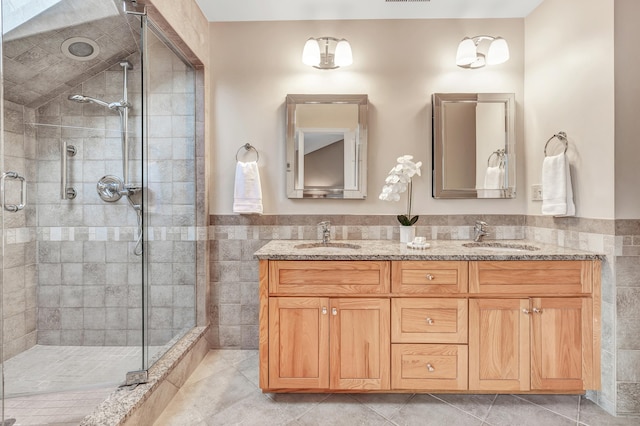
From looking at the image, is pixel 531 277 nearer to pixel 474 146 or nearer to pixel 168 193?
pixel 474 146

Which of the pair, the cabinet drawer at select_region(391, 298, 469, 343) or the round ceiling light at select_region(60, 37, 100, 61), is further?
the cabinet drawer at select_region(391, 298, 469, 343)

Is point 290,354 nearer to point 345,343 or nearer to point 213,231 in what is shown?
point 345,343

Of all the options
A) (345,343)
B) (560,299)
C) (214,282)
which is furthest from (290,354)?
(560,299)

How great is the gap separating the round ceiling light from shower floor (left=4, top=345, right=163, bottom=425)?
1495mm

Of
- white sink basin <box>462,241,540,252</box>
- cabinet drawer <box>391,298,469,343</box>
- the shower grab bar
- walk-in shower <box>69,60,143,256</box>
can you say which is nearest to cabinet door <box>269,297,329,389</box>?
cabinet drawer <box>391,298,469,343</box>

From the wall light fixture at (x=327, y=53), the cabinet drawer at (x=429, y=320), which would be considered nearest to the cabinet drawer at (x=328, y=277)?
the cabinet drawer at (x=429, y=320)

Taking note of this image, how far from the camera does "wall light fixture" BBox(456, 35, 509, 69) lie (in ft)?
7.50

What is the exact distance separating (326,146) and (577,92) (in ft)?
4.95

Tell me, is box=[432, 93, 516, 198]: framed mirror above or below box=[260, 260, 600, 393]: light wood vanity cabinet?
above

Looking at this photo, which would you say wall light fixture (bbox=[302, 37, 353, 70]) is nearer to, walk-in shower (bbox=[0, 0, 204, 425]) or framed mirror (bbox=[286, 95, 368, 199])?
framed mirror (bbox=[286, 95, 368, 199])

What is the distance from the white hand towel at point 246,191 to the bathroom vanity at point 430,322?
580 mm

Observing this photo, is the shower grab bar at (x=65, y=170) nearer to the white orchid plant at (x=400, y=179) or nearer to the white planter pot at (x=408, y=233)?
the white orchid plant at (x=400, y=179)

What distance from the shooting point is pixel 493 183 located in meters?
2.38

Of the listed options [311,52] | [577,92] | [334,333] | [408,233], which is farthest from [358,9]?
[334,333]
